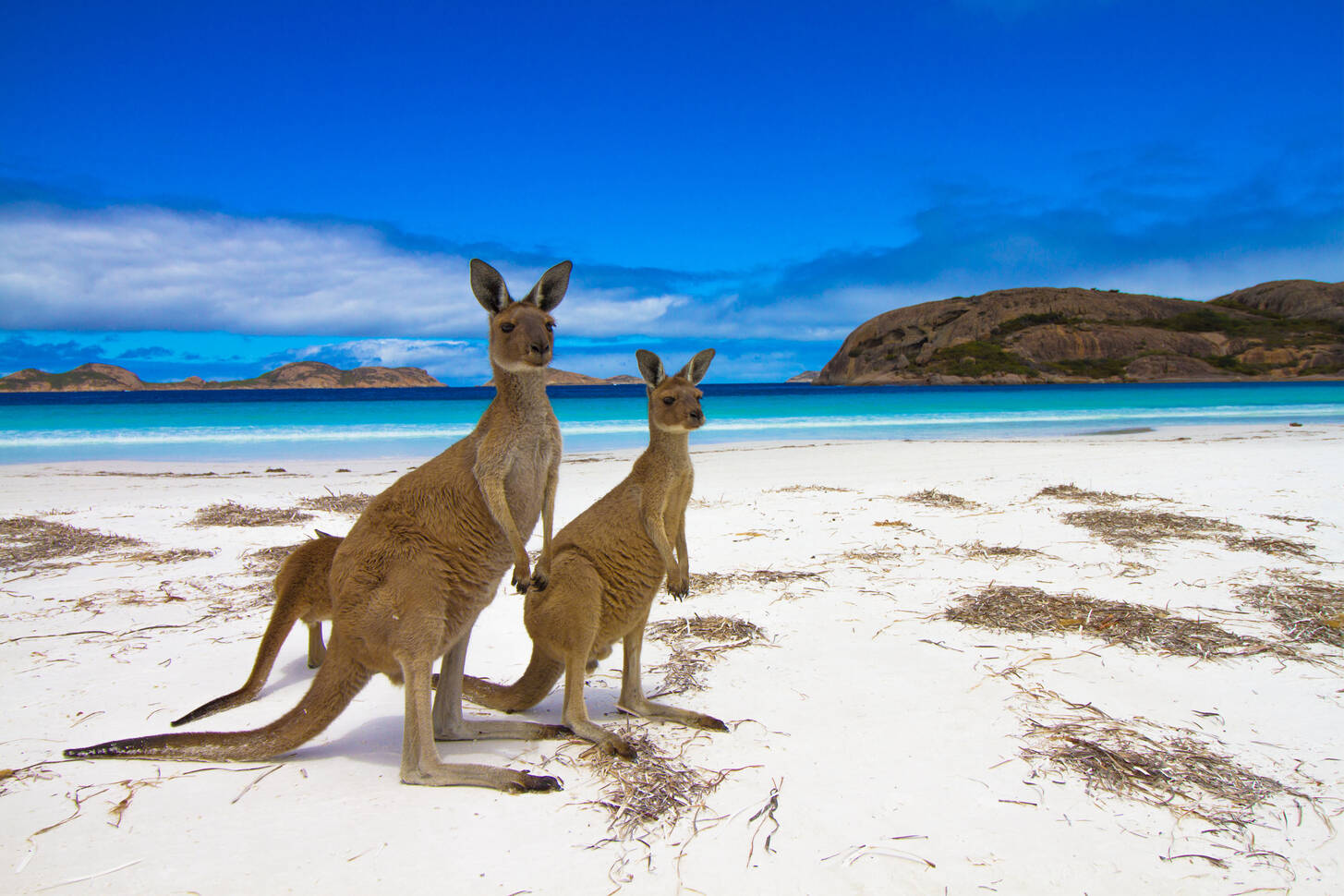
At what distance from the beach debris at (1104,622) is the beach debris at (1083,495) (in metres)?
3.81

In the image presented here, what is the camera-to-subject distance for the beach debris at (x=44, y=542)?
545cm

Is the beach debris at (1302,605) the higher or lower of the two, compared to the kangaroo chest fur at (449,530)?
lower

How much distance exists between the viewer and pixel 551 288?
2.69 m

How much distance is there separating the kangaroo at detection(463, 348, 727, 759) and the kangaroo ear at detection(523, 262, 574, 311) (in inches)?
21.1

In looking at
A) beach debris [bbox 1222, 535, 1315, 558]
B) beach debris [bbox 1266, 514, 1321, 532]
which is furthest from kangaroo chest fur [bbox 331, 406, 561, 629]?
beach debris [bbox 1266, 514, 1321, 532]

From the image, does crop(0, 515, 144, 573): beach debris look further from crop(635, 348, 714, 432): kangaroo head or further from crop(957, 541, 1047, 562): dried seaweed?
crop(957, 541, 1047, 562): dried seaweed

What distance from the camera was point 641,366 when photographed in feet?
10.3

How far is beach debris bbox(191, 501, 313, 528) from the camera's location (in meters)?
6.93

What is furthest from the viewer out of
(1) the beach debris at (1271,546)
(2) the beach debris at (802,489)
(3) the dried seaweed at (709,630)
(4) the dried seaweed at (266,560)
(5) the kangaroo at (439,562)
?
(2) the beach debris at (802,489)

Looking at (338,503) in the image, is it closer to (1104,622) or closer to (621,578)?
(621,578)

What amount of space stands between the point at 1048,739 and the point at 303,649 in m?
3.83

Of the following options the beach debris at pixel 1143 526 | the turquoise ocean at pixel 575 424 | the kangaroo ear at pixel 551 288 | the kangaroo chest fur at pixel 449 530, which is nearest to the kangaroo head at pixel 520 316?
the kangaroo ear at pixel 551 288

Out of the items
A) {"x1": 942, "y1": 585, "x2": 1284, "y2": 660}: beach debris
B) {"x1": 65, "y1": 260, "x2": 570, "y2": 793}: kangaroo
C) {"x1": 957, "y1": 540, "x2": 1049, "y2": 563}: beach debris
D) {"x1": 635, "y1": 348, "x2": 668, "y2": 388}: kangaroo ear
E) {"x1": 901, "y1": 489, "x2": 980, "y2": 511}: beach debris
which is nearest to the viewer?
{"x1": 65, "y1": 260, "x2": 570, "y2": 793}: kangaroo

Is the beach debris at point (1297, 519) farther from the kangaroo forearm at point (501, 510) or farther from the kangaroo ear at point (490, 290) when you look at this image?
the kangaroo ear at point (490, 290)
